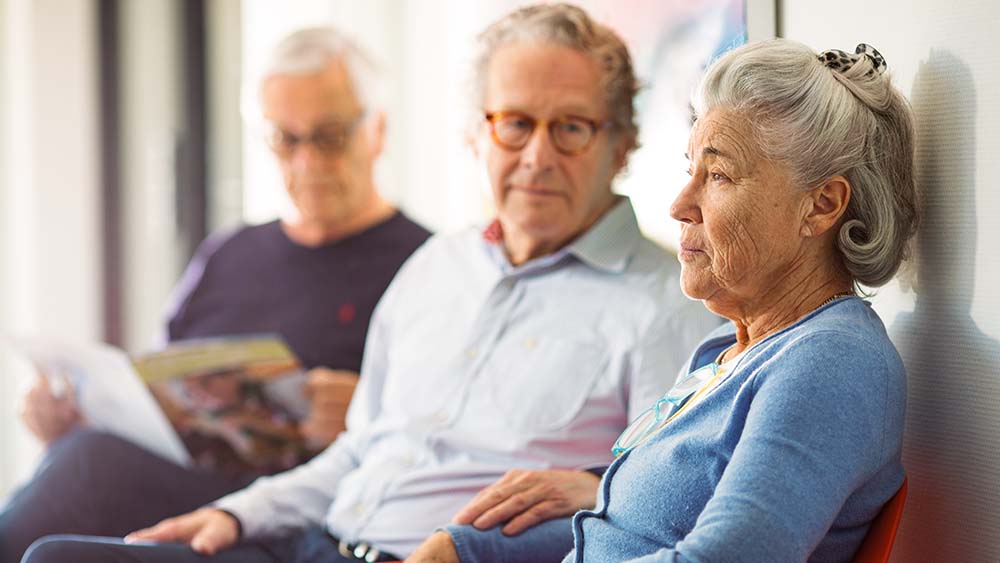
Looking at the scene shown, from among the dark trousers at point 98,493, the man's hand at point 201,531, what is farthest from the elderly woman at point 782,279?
the dark trousers at point 98,493

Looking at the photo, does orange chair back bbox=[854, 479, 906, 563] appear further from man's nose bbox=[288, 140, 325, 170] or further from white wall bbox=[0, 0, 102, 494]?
white wall bbox=[0, 0, 102, 494]

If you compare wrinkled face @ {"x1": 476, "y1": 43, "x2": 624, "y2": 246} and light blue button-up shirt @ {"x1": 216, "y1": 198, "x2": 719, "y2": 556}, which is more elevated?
wrinkled face @ {"x1": 476, "y1": 43, "x2": 624, "y2": 246}

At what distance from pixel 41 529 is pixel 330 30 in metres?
1.22

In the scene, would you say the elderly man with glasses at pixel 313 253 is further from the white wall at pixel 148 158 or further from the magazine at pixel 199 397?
the white wall at pixel 148 158

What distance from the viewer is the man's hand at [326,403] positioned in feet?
7.25

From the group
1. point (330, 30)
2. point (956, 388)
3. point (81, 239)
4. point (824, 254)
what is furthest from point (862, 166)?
point (81, 239)

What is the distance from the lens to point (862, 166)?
3.78ft

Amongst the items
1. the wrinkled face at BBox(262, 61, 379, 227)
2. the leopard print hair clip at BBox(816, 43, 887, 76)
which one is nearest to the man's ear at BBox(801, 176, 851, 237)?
the leopard print hair clip at BBox(816, 43, 887, 76)

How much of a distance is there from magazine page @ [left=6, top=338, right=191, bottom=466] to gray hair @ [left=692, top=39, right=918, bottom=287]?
132 centimetres

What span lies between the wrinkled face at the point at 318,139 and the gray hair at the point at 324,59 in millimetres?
18

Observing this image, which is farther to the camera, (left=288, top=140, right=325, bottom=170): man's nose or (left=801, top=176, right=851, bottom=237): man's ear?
(left=288, top=140, right=325, bottom=170): man's nose

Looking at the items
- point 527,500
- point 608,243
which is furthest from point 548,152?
point 527,500

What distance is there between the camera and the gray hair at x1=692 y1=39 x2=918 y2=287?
114cm

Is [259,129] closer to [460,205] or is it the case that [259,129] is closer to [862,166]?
[460,205]
